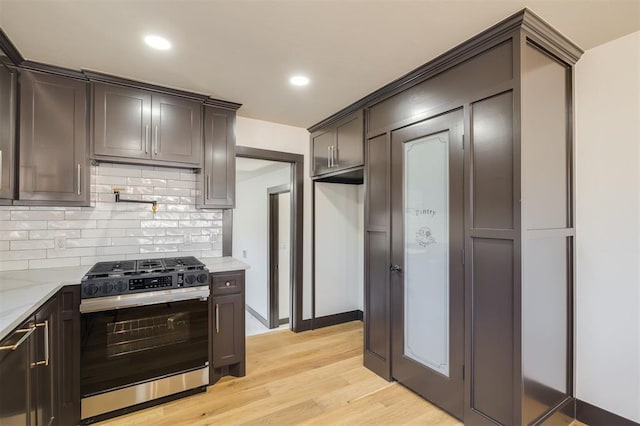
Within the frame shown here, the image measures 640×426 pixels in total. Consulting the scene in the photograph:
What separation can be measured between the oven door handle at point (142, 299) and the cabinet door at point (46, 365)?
19 cm

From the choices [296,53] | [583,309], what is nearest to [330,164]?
[296,53]

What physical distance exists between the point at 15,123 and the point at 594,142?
399cm

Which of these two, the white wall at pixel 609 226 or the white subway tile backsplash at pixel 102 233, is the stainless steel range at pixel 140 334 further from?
the white wall at pixel 609 226

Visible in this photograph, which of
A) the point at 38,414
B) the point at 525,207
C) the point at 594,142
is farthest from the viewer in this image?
the point at 594,142

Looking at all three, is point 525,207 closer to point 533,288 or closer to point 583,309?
point 533,288

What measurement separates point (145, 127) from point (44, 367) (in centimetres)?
184

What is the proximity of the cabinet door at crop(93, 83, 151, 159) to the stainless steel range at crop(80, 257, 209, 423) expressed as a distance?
0.95 metres

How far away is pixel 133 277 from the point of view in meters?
2.23

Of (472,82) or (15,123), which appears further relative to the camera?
(15,123)

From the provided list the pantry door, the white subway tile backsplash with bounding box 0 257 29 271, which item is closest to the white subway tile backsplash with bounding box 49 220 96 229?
the white subway tile backsplash with bounding box 0 257 29 271

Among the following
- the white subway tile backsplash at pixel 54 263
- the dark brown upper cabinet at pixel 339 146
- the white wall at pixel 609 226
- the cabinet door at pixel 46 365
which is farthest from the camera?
the dark brown upper cabinet at pixel 339 146

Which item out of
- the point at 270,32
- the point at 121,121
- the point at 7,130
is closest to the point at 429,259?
the point at 270,32

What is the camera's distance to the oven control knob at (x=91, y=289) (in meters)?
2.09

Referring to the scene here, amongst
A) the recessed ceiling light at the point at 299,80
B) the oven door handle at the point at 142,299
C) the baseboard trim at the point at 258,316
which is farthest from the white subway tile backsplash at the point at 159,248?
the baseboard trim at the point at 258,316
